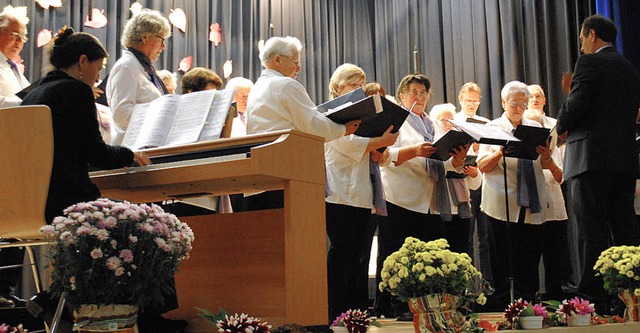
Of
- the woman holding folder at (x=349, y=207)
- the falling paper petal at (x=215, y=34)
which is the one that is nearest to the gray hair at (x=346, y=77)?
the woman holding folder at (x=349, y=207)

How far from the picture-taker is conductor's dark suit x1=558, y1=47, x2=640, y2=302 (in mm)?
3783

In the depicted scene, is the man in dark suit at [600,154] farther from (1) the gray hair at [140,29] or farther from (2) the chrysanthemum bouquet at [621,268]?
(1) the gray hair at [140,29]

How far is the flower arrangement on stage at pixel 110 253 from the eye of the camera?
2.04m

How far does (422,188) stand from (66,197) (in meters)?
2.20

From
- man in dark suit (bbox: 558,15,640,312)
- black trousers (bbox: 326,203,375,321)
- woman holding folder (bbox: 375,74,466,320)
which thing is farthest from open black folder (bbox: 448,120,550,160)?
black trousers (bbox: 326,203,375,321)

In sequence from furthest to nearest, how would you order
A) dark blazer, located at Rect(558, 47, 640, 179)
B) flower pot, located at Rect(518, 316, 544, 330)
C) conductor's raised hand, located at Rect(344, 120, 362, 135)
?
dark blazer, located at Rect(558, 47, 640, 179) → conductor's raised hand, located at Rect(344, 120, 362, 135) → flower pot, located at Rect(518, 316, 544, 330)

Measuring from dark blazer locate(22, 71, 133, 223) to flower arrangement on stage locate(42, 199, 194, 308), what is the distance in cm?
43

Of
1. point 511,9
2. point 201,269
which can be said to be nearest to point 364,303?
point 201,269

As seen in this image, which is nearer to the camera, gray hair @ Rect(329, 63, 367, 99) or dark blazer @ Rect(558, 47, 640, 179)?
dark blazer @ Rect(558, 47, 640, 179)

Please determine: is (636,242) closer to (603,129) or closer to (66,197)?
(603,129)

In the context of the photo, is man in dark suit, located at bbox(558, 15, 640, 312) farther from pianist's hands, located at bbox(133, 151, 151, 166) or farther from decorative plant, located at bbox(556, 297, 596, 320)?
pianist's hands, located at bbox(133, 151, 151, 166)

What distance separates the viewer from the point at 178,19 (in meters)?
6.43

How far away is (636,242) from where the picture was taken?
Result: 3.79 metres

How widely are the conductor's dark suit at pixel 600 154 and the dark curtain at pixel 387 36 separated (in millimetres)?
1925
